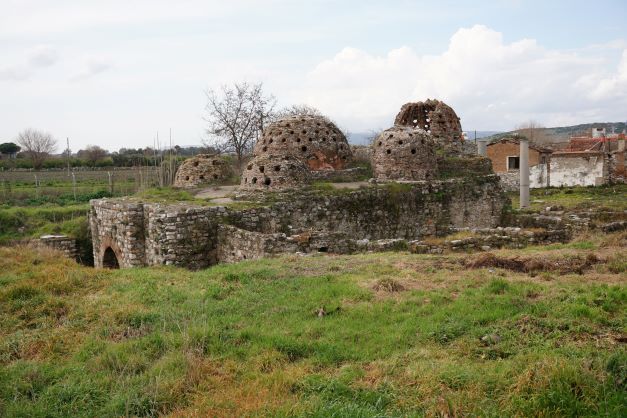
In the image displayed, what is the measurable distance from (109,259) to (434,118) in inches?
524

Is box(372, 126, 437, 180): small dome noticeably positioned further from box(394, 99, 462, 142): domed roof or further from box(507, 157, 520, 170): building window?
box(507, 157, 520, 170): building window

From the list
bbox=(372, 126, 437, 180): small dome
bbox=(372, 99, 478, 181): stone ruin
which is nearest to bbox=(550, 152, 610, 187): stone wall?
bbox=(372, 99, 478, 181): stone ruin

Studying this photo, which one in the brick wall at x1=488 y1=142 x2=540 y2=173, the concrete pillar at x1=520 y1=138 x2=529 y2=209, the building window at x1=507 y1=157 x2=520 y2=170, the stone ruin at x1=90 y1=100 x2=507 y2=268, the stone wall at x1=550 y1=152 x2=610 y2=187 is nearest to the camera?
the stone ruin at x1=90 y1=100 x2=507 y2=268

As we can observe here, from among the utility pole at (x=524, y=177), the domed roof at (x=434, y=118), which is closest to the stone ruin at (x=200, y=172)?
the domed roof at (x=434, y=118)

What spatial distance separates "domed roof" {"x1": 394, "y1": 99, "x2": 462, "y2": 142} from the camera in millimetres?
20223

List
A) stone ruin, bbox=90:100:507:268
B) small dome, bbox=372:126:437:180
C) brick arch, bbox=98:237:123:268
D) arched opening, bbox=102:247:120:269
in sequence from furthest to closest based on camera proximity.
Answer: small dome, bbox=372:126:437:180 < arched opening, bbox=102:247:120:269 < brick arch, bbox=98:237:123:268 < stone ruin, bbox=90:100:507:268

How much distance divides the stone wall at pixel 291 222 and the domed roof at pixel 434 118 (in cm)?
316

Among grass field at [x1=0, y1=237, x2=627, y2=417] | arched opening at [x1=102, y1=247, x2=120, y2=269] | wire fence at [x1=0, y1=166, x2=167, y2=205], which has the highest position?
wire fence at [x1=0, y1=166, x2=167, y2=205]

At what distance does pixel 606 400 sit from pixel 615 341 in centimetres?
134

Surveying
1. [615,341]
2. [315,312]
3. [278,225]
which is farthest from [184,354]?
[278,225]

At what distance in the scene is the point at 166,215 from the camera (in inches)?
452

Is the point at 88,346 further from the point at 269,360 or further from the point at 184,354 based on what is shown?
the point at 269,360

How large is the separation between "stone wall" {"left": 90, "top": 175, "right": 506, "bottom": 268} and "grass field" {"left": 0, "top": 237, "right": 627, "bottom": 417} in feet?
7.19

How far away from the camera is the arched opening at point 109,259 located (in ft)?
47.2
